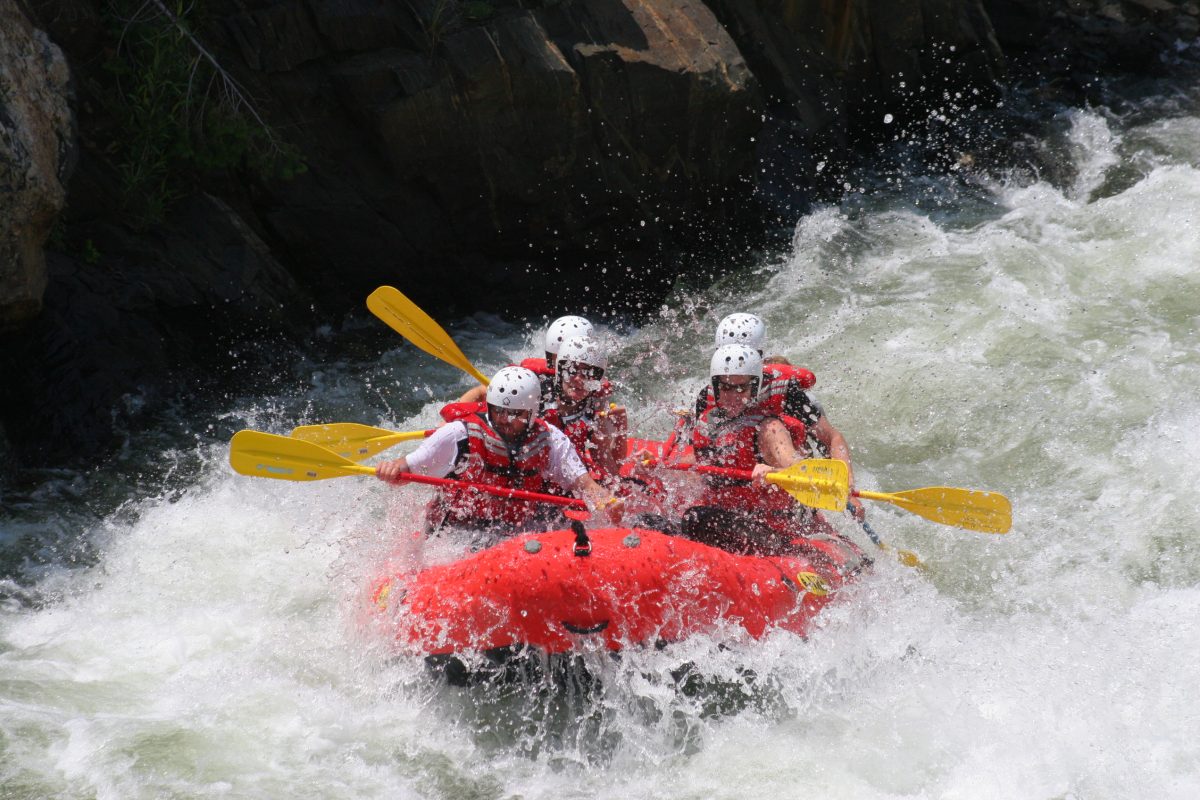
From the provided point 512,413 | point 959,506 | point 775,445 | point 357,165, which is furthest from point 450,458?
point 357,165

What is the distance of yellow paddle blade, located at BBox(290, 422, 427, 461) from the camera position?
5.62 metres

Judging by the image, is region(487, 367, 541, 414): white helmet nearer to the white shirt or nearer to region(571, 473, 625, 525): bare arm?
the white shirt

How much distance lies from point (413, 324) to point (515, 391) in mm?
1763

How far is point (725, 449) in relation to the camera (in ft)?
18.0

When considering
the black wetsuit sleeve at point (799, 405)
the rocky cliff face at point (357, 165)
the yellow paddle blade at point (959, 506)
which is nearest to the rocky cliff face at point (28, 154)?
the rocky cliff face at point (357, 165)

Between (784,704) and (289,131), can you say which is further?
(289,131)

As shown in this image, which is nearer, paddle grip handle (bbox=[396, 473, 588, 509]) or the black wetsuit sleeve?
paddle grip handle (bbox=[396, 473, 588, 509])

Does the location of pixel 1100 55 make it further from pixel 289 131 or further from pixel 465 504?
pixel 465 504

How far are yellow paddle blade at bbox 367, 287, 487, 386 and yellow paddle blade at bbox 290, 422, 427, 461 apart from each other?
88 centimetres

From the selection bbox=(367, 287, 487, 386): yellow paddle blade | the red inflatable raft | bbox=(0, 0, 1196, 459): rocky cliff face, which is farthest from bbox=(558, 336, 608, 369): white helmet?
bbox=(0, 0, 1196, 459): rocky cliff face

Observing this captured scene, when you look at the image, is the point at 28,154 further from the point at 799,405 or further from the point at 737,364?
the point at 799,405

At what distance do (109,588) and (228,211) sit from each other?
9.59 feet

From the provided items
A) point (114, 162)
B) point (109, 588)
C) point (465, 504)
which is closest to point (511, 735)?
point (465, 504)

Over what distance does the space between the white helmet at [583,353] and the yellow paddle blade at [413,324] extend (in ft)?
2.75
